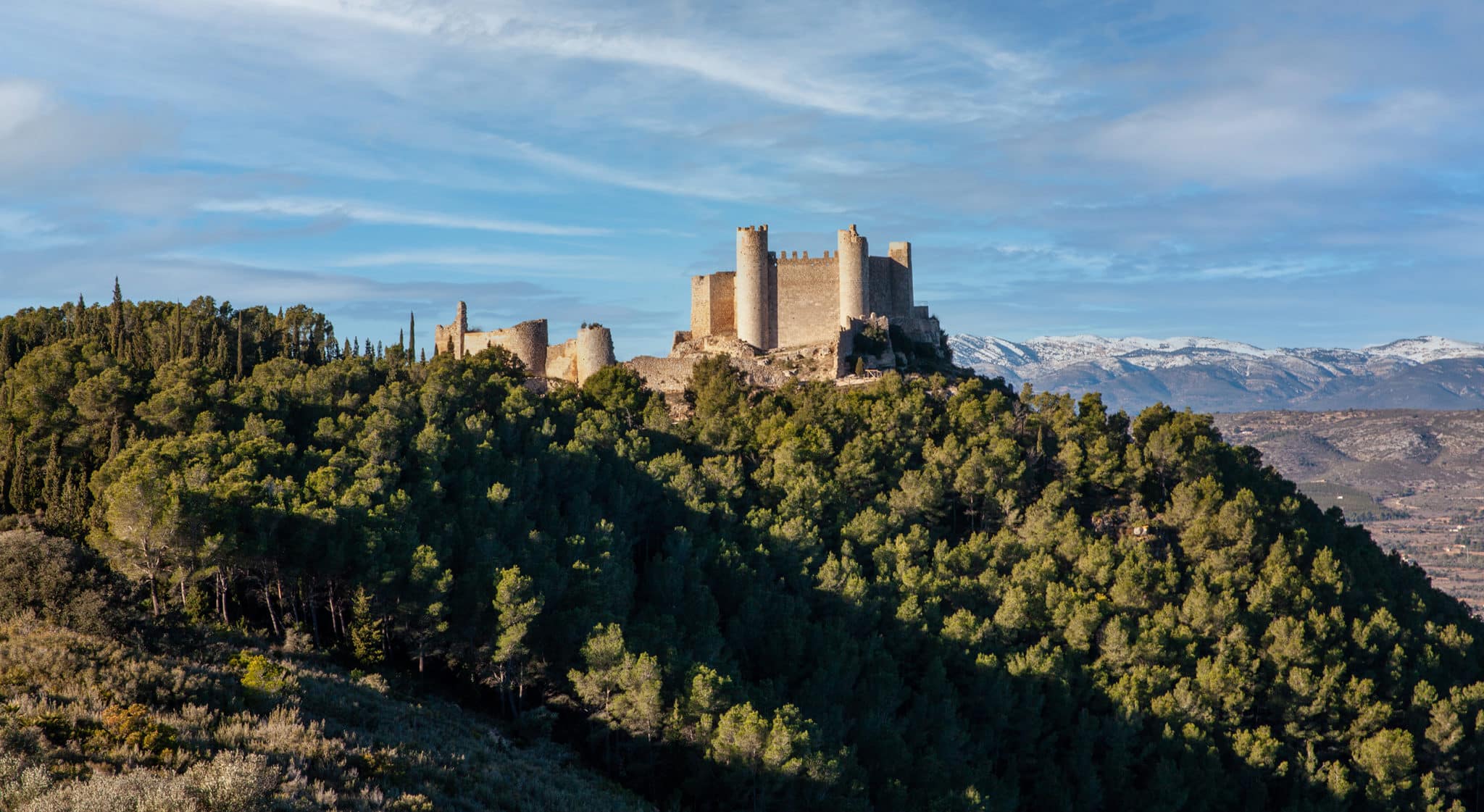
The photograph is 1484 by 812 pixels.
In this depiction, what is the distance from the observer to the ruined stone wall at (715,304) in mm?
58594

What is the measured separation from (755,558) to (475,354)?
23.0m

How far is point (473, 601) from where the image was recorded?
3081 centimetres

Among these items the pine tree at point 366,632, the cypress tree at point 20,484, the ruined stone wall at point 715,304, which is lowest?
the pine tree at point 366,632

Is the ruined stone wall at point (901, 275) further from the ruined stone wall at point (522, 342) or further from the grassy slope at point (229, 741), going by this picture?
the grassy slope at point (229, 741)

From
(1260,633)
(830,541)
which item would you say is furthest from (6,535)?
(1260,633)

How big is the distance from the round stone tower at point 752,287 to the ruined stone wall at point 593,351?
6768mm

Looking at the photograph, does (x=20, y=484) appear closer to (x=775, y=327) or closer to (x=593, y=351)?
(x=593, y=351)

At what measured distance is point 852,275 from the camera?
185 ft

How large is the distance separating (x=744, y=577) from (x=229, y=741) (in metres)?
22.7

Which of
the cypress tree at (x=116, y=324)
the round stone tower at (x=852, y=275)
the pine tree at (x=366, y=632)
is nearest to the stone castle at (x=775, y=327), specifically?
the round stone tower at (x=852, y=275)

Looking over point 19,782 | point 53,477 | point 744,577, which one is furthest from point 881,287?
point 19,782

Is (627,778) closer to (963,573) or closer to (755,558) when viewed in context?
(755,558)

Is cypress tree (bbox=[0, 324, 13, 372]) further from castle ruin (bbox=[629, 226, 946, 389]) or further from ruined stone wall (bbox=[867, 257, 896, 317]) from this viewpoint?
ruined stone wall (bbox=[867, 257, 896, 317])

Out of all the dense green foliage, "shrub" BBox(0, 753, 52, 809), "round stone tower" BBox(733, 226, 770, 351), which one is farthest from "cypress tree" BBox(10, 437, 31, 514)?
"round stone tower" BBox(733, 226, 770, 351)
